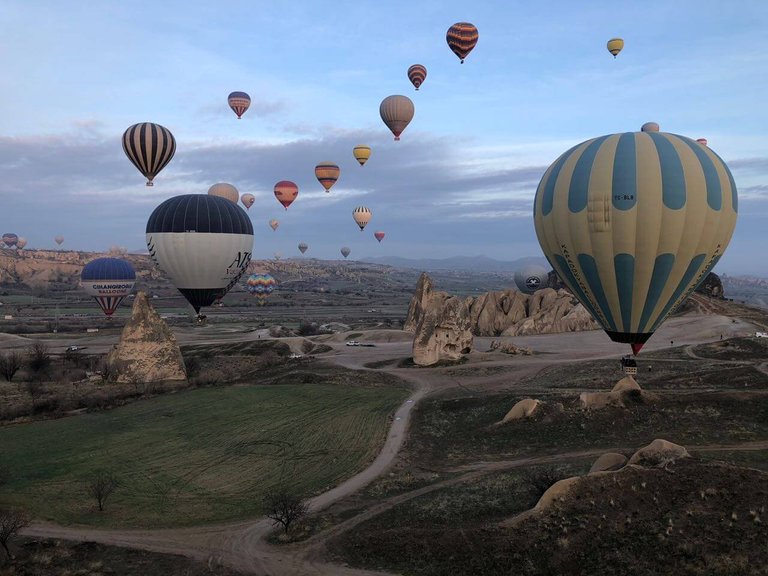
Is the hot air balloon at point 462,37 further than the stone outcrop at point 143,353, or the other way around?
the hot air balloon at point 462,37

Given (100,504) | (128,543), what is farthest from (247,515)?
(100,504)

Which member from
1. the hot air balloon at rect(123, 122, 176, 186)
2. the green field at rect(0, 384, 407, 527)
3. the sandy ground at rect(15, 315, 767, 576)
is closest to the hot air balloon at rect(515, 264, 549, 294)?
the sandy ground at rect(15, 315, 767, 576)

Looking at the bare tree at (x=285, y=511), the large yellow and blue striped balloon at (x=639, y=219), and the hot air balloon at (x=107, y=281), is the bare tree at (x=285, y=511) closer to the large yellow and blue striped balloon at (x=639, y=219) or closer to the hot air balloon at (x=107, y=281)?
the large yellow and blue striped balloon at (x=639, y=219)

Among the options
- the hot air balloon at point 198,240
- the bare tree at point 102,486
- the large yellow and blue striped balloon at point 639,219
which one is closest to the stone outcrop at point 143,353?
the hot air balloon at point 198,240

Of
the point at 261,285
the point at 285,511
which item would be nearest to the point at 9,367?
the point at 285,511

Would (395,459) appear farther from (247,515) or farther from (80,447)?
(80,447)

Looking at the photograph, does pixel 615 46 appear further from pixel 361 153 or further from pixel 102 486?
pixel 102 486
